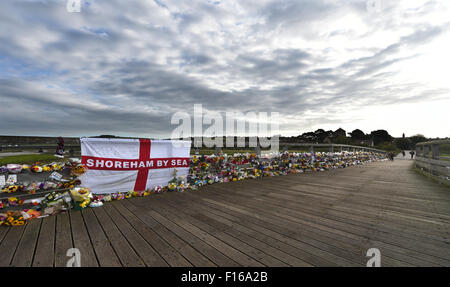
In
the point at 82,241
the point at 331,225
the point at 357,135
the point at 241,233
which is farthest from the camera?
the point at 357,135

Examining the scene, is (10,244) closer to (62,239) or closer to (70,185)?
(62,239)

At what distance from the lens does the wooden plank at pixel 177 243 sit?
1.80 meters

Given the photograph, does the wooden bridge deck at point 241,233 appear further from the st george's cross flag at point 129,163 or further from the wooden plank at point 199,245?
the st george's cross flag at point 129,163

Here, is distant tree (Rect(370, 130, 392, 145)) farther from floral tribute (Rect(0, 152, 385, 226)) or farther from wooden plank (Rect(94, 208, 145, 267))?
wooden plank (Rect(94, 208, 145, 267))

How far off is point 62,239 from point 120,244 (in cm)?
77

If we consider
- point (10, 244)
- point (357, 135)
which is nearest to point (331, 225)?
point (10, 244)

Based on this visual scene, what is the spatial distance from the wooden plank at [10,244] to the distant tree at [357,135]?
381ft

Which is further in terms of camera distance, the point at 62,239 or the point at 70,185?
the point at 70,185

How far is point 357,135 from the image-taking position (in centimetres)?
9856

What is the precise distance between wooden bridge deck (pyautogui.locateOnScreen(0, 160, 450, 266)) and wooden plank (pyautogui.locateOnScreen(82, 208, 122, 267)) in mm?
10

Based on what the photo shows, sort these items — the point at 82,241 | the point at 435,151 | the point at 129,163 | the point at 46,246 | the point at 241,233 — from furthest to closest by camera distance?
1. the point at 435,151
2. the point at 129,163
3. the point at 241,233
4. the point at 82,241
5. the point at 46,246

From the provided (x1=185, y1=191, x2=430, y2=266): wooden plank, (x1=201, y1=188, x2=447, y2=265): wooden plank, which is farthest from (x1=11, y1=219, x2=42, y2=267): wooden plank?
(x1=201, y1=188, x2=447, y2=265): wooden plank

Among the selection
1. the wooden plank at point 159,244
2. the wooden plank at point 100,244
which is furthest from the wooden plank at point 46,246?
the wooden plank at point 159,244
